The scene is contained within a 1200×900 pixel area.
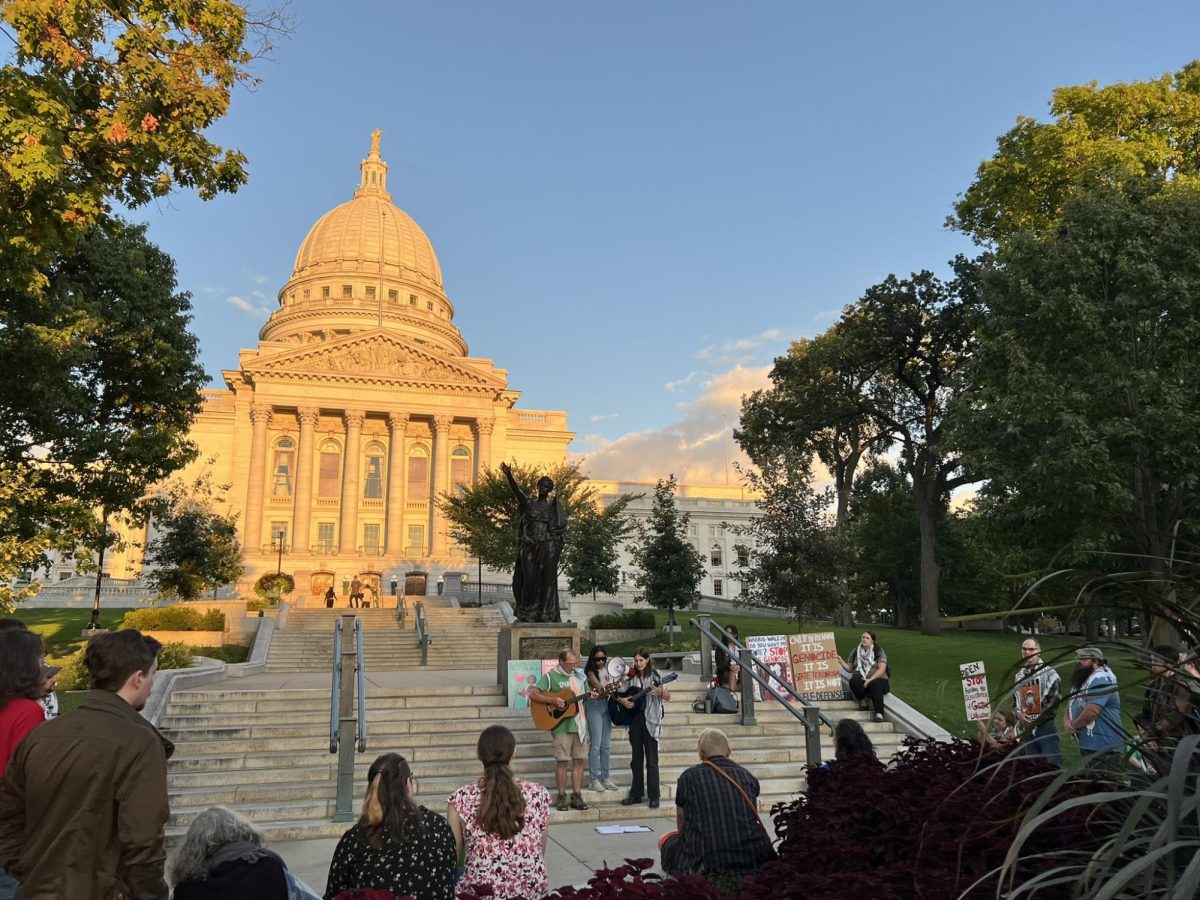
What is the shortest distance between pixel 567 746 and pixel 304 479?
55674mm

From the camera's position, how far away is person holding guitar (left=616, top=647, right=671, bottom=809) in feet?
34.2

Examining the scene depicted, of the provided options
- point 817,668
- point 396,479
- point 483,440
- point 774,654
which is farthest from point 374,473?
point 817,668

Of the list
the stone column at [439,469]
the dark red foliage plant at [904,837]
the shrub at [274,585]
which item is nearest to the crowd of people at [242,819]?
the dark red foliage plant at [904,837]

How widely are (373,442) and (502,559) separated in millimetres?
33064

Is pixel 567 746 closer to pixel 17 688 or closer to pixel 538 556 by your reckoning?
pixel 538 556

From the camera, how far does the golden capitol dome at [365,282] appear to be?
83.8 metres

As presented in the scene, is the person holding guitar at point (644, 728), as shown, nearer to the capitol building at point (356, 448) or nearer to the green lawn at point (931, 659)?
the green lawn at point (931, 659)

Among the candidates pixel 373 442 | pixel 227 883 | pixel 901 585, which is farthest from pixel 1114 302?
pixel 373 442

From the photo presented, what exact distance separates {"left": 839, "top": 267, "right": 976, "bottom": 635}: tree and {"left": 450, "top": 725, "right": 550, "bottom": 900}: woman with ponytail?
29404mm

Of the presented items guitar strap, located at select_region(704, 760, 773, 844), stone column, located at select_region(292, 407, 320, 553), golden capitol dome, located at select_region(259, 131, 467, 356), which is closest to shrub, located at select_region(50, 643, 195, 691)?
guitar strap, located at select_region(704, 760, 773, 844)

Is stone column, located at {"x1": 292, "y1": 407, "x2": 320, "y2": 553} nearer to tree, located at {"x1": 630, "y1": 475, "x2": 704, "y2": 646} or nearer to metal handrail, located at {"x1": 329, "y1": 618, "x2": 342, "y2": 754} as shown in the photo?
tree, located at {"x1": 630, "y1": 475, "x2": 704, "y2": 646}

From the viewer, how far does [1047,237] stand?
22.0 m

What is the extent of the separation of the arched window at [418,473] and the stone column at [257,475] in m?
10.5

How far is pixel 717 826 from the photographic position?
5195mm
